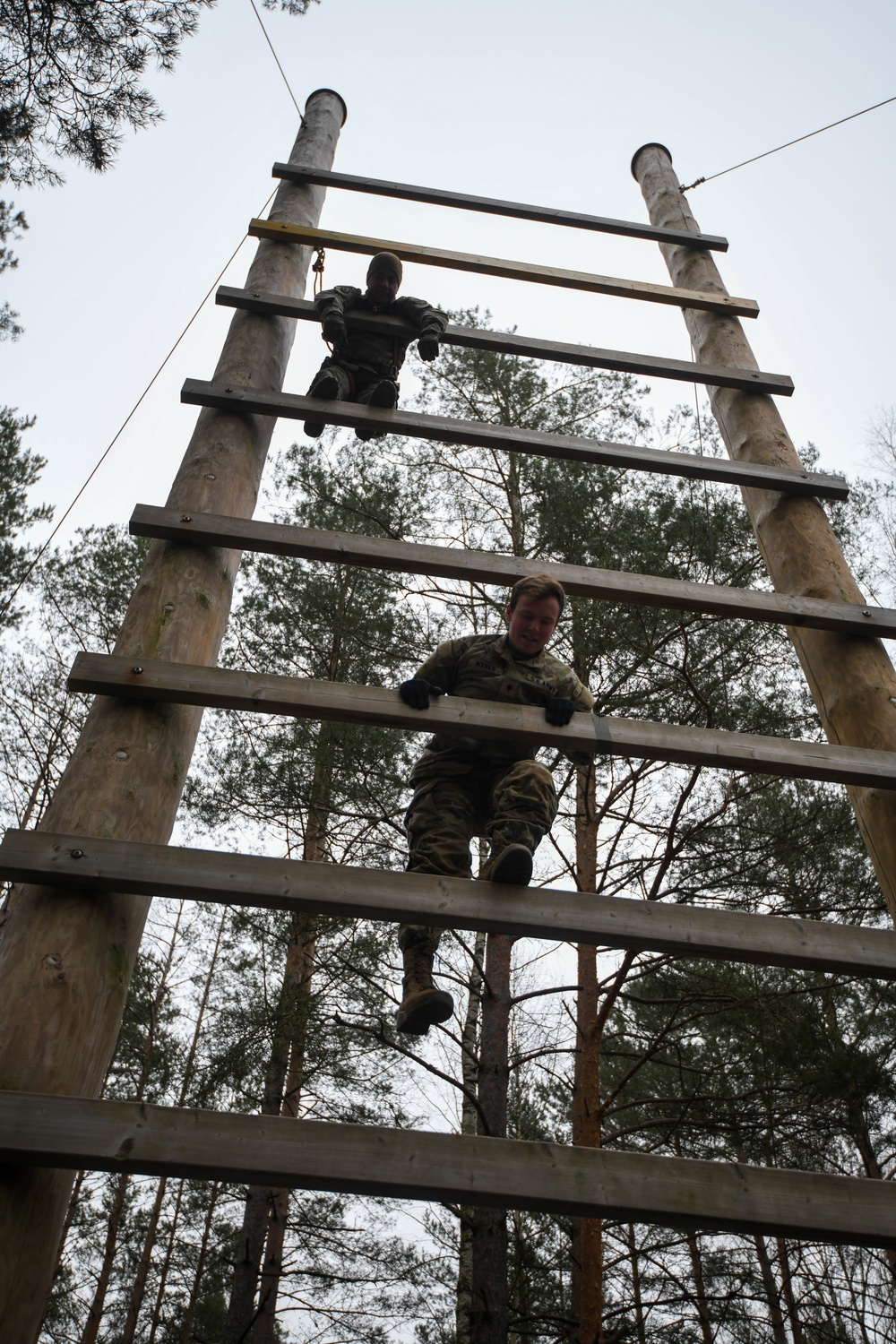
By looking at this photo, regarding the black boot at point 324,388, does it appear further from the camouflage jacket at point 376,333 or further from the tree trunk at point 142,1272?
the tree trunk at point 142,1272

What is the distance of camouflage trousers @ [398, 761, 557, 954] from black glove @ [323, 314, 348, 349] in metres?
1.77

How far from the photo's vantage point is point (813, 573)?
2.94 meters

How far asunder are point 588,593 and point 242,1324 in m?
5.96

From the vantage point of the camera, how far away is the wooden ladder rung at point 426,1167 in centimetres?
147

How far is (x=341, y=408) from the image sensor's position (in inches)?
119

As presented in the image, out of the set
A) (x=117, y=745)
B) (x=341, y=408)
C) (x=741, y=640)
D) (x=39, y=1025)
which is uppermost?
(x=741, y=640)

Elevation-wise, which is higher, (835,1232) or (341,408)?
(341,408)

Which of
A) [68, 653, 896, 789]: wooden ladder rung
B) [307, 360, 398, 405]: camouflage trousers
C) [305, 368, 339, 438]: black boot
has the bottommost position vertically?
[68, 653, 896, 789]: wooden ladder rung

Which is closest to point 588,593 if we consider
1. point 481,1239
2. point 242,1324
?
point 481,1239

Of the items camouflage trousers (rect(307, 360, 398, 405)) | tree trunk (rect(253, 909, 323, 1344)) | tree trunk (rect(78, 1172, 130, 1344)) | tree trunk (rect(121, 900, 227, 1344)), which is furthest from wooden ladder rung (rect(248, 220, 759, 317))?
tree trunk (rect(78, 1172, 130, 1344))

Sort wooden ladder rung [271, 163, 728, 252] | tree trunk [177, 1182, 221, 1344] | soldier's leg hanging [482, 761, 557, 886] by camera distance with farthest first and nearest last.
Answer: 1. tree trunk [177, 1182, 221, 1344]
2. wooden ladder rung [271, 163, 728, 252]
3. soldier's leg hanging [482, 761, 557, 886]

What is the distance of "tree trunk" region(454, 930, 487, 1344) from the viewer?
5.52 metres

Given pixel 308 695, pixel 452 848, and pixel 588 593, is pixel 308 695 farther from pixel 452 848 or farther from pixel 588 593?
pixel 588 593

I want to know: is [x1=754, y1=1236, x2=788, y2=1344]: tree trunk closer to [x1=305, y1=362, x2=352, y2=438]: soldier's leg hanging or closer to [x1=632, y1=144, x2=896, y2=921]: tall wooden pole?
[x1=632, y1=144, x2=896, y2=921]: tall wooden pole
